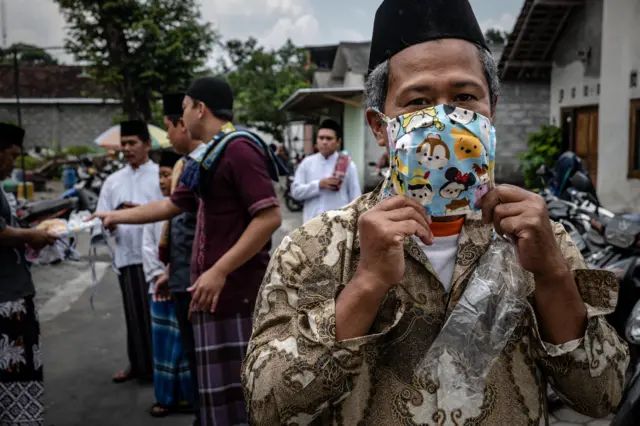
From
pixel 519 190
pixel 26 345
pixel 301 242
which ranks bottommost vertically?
pixel 26 345

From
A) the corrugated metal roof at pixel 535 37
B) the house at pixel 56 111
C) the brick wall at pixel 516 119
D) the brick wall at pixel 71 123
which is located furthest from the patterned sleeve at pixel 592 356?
the brick wall at pixel 71 123

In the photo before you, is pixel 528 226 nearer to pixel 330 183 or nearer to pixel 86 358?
pixel 330 183

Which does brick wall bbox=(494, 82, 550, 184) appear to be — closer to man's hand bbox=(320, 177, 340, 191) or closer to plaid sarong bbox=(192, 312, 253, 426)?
man's hand bbox=(320, 177, 340, 191)

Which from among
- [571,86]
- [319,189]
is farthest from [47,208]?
[571,86]

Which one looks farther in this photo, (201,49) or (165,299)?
(201,49)

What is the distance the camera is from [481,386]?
1234mm

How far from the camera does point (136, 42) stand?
20094 millimetres

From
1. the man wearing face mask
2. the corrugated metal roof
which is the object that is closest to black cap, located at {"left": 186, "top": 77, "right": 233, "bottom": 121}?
the man wearing face mask

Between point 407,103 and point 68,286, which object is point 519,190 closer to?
point 407,103

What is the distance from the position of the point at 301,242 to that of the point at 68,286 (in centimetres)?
755

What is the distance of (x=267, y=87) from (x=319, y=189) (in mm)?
27931

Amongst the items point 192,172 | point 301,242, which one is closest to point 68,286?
point 192,172

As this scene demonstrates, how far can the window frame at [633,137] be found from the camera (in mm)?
9406

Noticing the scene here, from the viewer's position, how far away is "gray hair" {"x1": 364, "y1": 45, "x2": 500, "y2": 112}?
4.45ft
